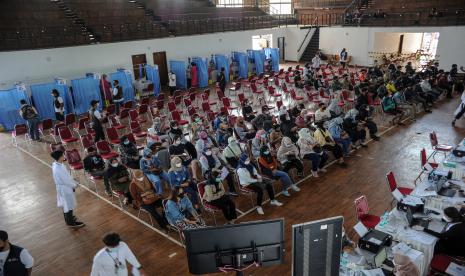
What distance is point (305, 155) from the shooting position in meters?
8.91

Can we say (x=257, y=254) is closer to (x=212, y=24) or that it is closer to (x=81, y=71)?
(x=81, y=71)

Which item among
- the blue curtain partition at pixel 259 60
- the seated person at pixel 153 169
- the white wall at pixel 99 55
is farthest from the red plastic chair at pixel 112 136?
the blue curtain partition at pixel 259 60

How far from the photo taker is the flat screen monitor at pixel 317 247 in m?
3.11

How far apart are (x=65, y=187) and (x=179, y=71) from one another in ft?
46.8

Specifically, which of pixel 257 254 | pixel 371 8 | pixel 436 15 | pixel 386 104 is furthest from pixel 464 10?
pixel 257 254

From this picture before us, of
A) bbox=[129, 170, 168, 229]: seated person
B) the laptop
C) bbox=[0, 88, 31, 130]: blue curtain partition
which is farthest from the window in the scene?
the laptop

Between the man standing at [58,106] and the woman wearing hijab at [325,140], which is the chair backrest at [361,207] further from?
the man standing at [58,106]

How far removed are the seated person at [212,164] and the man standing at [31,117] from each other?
7.34 meters

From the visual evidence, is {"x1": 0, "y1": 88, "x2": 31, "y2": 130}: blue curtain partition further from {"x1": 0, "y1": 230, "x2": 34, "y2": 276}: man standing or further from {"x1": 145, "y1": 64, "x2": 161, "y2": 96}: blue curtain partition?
{"x1": 0, "y1": 230, "x2": 34, "y2": 276}: man standing

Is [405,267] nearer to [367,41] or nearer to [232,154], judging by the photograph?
[232,154]

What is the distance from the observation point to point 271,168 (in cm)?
793

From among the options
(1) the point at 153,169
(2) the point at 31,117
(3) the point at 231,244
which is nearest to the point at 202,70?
(2) the point at 31,117

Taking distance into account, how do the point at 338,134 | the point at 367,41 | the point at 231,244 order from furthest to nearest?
the point at 367,41 < the point at 338,134 < the point at 231,244

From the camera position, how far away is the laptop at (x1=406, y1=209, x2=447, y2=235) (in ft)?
17.0
